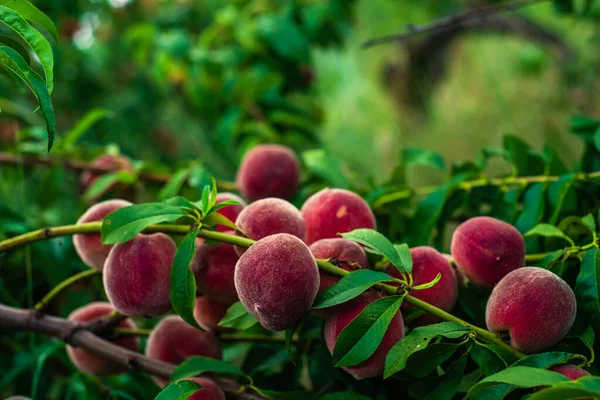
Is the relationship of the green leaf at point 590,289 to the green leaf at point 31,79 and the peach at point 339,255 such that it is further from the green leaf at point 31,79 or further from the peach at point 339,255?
the green leaf at point 31,79

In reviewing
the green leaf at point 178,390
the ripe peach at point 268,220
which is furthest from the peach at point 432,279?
the green leaf at point 178,390

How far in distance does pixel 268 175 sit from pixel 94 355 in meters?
0.37

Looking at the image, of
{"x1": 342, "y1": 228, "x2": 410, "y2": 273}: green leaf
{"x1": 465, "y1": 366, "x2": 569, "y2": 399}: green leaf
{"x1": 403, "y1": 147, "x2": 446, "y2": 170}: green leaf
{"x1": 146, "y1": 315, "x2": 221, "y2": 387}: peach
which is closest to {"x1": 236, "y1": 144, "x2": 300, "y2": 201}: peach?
{"x1": 403, "y1": 147, "x2": 446, "y2": 170}: green leaf

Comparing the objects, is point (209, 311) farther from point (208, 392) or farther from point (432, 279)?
point (432, 279)

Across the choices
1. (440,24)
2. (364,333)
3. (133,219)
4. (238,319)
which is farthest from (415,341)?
(440,24)

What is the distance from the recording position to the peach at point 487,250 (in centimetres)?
57

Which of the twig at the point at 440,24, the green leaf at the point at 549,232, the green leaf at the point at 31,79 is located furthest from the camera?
the twig at the point at 440,24

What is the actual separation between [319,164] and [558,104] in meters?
2.30

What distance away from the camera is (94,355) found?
2.17 ft

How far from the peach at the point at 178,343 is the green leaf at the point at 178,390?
0.14 meters

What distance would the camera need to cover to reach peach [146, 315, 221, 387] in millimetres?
662

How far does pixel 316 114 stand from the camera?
1.55m

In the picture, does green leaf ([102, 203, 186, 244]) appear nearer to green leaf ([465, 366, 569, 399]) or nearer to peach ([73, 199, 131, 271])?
peach ([73, 199, 131, 271])

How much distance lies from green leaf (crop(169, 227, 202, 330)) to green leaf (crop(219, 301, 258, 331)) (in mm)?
36
